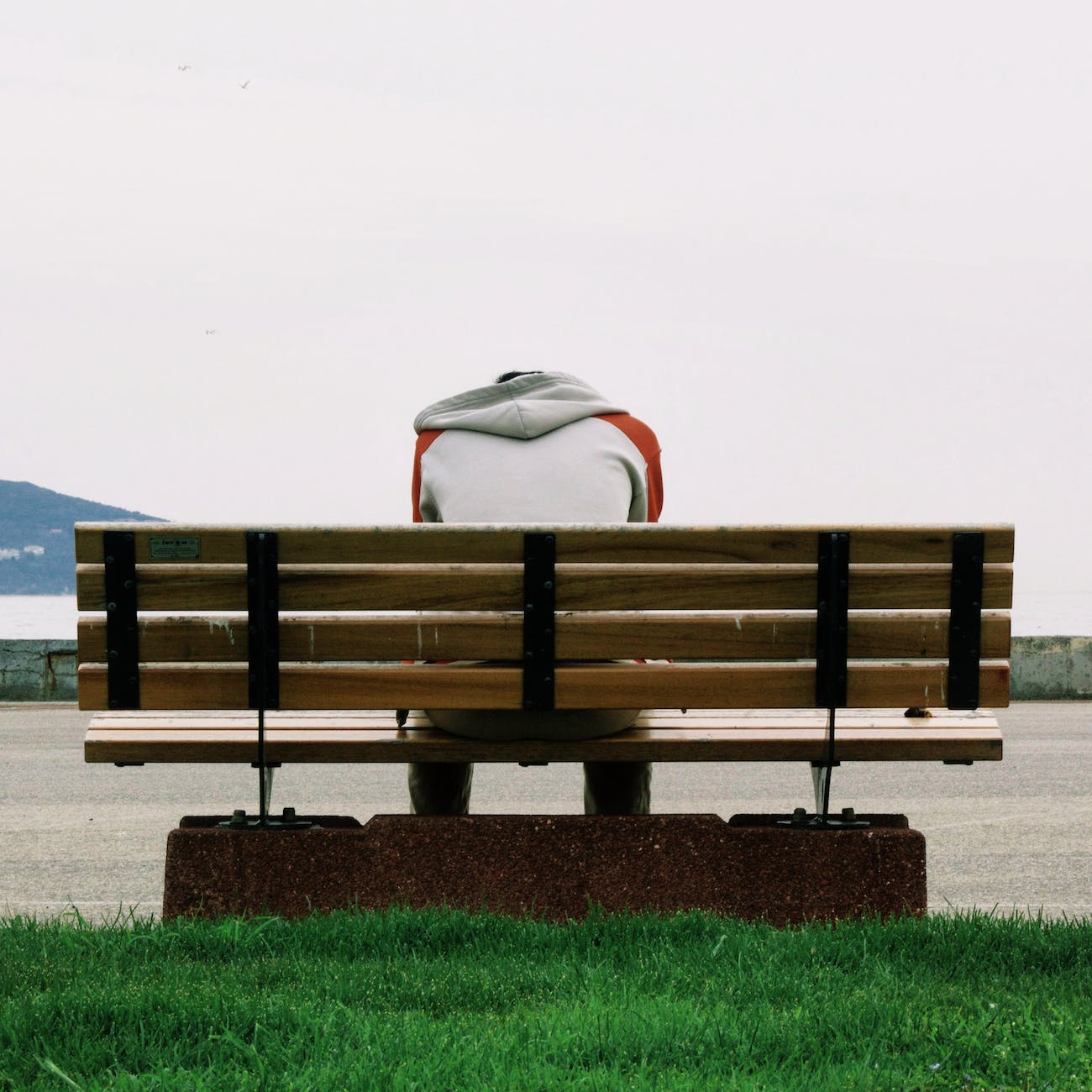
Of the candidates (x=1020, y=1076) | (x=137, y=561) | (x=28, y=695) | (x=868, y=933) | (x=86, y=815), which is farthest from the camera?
(x=28, y=695)

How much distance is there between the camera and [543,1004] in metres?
3.29

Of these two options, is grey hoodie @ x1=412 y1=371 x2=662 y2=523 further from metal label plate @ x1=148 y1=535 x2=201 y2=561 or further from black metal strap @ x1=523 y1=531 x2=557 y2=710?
metal label plate @ x1=148 y1=535 x2=201 y2=561

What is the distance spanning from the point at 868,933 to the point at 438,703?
4.42 ft

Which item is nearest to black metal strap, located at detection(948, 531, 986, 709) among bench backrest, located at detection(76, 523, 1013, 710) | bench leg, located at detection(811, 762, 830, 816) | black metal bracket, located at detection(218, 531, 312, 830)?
bench backrest, located at detection(76, 523, 1013, 710)

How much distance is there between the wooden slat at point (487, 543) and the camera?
4082 mm

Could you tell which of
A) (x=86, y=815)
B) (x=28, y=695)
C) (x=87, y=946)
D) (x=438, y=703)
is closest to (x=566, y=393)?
(x=438, y=703)

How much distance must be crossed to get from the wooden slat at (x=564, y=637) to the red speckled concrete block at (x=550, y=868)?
0.49m

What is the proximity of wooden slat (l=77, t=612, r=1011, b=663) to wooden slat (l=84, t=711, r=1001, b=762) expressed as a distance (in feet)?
0.87

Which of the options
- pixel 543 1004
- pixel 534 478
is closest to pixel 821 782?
pixel 534 478

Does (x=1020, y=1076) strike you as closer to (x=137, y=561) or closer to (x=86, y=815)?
(x=137, y=561)

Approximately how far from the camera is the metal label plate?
13.5 ft

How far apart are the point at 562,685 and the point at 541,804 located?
4.02m

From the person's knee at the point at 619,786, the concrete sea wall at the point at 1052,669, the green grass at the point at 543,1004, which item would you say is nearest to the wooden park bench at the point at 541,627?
the person's knee at the point at 619,786

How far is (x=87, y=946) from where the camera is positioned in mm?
3896
